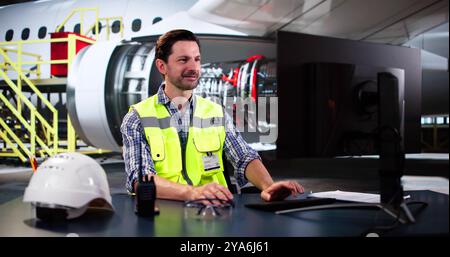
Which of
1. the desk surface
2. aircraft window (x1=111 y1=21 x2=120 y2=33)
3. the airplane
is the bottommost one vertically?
the desk surface

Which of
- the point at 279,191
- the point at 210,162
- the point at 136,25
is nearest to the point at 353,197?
the point at 279,191

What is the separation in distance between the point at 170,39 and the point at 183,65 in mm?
94

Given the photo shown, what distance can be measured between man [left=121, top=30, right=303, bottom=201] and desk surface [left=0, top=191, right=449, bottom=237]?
351 millimetres

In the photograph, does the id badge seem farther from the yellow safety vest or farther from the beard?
the beard

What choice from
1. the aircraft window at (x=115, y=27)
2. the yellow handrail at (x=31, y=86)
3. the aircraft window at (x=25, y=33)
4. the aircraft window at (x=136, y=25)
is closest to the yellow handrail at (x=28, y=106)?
the yellow handrail at (x=31, y=86)

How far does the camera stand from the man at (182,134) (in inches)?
51.6

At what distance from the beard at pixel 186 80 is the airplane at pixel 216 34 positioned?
1.80m

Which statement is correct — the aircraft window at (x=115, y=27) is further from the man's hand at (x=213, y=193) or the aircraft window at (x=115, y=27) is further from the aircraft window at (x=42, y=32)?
the man's hand at (x=213, y=193)

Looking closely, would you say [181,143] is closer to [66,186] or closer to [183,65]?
[183,65]

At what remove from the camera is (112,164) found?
5230 millimetres

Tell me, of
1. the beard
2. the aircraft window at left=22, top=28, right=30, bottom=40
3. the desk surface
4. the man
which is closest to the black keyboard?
the desk surface

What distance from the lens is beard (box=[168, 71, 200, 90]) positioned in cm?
142

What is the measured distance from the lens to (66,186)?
0.81 meters
